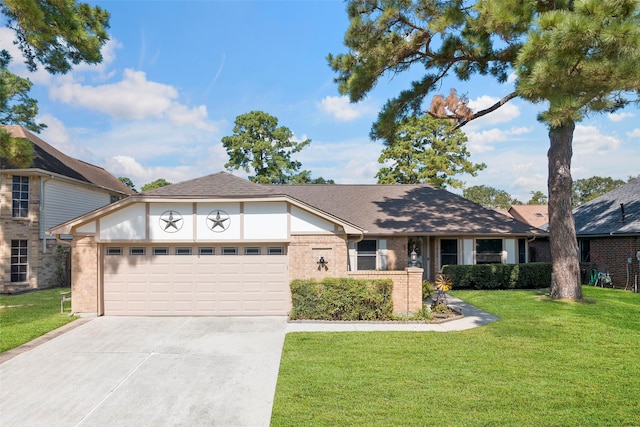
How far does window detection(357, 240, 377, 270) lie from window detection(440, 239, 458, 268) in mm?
3266

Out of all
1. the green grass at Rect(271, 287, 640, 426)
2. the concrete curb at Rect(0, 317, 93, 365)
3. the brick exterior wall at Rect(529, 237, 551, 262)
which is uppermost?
the brick exterior wall at Rect(529, 237, 551, 262)

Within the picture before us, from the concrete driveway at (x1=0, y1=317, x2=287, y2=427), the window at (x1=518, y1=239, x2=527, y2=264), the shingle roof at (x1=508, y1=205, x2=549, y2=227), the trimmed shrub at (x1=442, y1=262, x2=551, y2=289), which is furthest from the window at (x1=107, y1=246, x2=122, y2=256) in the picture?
the shingle roof at (x1=508, y1=205, x2=549, y2=227)

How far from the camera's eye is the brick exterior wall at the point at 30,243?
1723 centimetres

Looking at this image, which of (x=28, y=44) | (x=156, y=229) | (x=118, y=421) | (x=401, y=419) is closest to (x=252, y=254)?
(x=156, y=229)

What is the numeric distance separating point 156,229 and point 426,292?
878 cm

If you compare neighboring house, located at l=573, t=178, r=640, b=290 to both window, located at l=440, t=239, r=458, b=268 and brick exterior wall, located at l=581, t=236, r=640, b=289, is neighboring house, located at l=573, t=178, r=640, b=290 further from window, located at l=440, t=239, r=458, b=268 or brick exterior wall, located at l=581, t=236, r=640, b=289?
window, located at l=440, t=239, r=458, b=268

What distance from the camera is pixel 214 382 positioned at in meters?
6.51

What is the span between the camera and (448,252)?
57.2 ft

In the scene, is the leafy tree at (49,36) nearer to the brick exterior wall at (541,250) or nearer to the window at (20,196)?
the window at (20,196)

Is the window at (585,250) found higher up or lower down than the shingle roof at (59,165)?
lower down

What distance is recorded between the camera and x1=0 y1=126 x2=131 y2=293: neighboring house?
17.3 m

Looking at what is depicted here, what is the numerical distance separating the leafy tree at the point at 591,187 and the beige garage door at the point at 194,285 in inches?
3105

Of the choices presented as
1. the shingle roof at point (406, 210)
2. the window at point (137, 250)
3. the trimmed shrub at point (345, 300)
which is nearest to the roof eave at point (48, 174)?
the window at point (137, 250)

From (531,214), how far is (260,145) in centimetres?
2761
